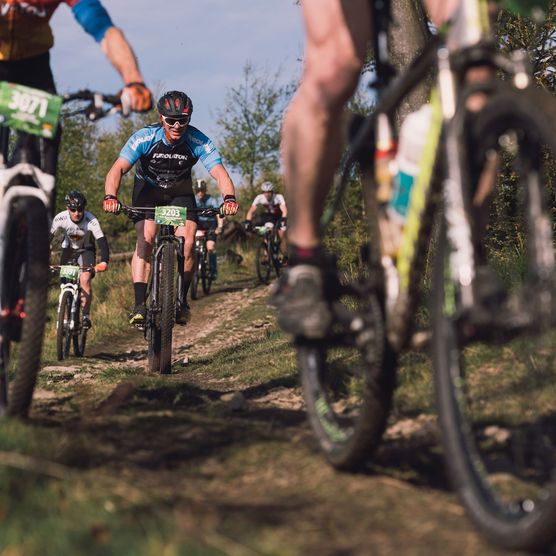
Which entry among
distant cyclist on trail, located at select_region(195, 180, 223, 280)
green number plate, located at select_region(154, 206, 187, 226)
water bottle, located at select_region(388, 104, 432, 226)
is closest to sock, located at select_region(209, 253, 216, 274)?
distant cyclist on trail, located at select_region(195, 180, 223, 280)

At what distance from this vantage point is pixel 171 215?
7898 millimetres

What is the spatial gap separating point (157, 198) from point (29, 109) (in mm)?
5026

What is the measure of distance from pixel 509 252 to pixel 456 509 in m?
5.94

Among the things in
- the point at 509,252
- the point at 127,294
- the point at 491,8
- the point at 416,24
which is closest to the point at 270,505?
the point at 491,8

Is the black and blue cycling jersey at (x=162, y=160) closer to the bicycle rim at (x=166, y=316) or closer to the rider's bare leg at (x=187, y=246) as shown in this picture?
the rider's bare leg at (x=187, y=246)

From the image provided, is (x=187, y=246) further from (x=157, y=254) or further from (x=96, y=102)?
(x=96, y=102)

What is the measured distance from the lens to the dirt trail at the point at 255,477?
2158 millimetres

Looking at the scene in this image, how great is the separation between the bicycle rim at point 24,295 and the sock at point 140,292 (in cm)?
421

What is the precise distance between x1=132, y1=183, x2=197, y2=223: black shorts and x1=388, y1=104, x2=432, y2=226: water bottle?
5962 mm

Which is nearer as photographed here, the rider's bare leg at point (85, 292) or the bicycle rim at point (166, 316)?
the bicycle rim at point (166, 316)

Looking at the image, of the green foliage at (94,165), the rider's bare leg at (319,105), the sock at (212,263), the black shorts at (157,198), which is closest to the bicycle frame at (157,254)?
the black shorts at (157,198)

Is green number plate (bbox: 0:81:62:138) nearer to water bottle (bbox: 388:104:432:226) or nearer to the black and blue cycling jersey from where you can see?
water bottle (bbox: 388:104:432:226)

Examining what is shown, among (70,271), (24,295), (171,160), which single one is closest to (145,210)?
(171,160)

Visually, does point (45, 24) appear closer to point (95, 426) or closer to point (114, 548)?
point (95, 426)
